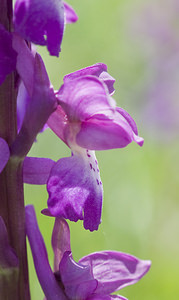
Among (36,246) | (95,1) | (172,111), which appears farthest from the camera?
(95,1)

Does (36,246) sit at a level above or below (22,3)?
below

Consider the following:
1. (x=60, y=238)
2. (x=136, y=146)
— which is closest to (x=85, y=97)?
(x=60, y=238)

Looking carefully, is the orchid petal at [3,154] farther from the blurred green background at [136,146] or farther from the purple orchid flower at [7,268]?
the blurred green background at [136,146]

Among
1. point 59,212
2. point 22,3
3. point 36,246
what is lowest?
point 36,246

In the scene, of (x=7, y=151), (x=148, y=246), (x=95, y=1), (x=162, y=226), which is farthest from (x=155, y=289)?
(x=95, y=1)

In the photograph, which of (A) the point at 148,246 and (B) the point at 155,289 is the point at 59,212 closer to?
(B) the point at 155,289

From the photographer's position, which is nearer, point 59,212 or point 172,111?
point 59,212

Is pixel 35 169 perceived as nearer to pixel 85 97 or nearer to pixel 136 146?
pixel 85 97
